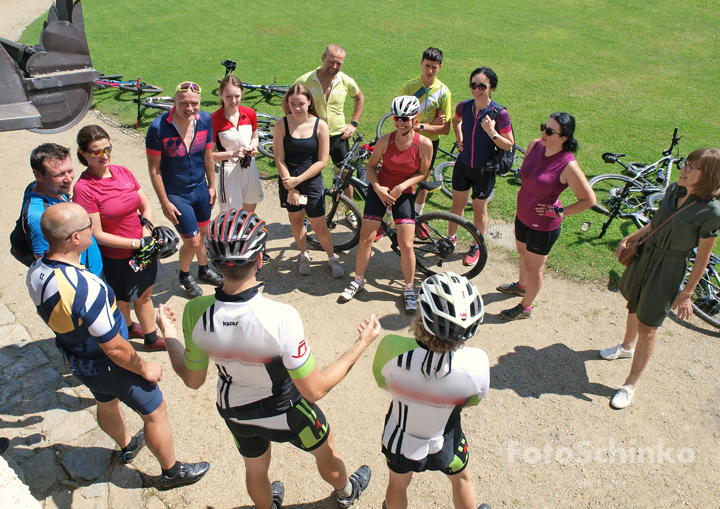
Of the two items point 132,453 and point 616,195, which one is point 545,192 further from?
point 132,453

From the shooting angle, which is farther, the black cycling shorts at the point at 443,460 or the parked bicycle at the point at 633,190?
the parked bicycle at the point at 633,190

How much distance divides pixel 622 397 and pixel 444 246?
2.48 metres

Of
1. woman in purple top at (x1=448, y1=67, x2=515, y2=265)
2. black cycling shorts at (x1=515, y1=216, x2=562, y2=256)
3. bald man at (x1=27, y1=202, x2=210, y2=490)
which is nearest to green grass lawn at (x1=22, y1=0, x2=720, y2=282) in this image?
woman in purple top at (x1=448, y1=67, x2=515, y2=265)

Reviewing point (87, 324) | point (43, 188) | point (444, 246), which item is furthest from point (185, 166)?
point (444, 246)

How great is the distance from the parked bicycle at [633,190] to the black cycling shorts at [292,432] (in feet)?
16.1

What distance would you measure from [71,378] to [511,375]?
13.7ft

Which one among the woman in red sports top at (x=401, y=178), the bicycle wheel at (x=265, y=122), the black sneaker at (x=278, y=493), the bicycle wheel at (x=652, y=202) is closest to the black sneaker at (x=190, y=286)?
the woman in red sports top at (x=401, y=178)

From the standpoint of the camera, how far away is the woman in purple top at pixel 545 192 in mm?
4375

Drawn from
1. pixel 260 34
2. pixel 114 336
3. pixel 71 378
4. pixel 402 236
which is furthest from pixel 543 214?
pixel 260 34

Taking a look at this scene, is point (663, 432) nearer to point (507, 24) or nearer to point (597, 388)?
point (597, 388)

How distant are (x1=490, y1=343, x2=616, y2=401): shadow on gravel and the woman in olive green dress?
1.01 feet

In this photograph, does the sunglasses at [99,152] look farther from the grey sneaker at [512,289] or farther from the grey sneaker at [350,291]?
the grey sneaker at [512,289]

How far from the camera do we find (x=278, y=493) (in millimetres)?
3396

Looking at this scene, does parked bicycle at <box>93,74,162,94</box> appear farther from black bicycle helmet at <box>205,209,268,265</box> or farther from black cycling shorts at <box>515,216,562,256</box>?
black bicycle helmet at <box>205,209,268,265</box>
